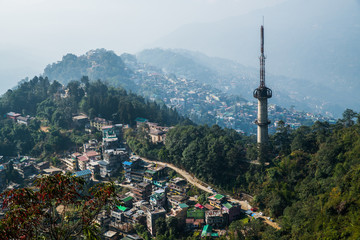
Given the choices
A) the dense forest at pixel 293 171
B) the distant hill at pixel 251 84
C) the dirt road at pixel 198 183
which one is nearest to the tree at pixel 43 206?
the dense forest at pixel 293 171

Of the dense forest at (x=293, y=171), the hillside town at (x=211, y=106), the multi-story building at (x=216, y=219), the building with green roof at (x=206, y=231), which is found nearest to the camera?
the dense forest at (x=293, y=171)

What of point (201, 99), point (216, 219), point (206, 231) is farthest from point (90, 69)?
point (206, 231)

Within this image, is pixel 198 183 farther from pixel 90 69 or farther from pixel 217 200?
pixel 90 69

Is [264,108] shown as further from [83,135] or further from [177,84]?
[177,84]

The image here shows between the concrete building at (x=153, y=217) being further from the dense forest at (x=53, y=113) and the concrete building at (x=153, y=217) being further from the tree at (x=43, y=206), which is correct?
the tree at (x=43, y=206)

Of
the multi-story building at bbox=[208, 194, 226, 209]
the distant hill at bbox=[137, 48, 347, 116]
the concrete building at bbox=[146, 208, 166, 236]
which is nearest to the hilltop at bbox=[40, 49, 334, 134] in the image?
the distant hill at bbox=[137, 48, 347, 116]

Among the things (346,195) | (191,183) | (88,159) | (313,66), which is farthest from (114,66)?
(313,66)
